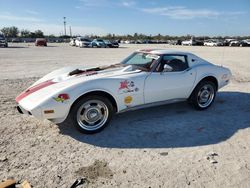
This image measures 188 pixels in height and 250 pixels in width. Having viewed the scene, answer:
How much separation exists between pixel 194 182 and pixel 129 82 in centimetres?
205

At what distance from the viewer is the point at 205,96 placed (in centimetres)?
559

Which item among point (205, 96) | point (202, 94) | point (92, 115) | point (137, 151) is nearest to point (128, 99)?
point (92, 115)

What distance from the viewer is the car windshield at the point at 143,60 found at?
484cm

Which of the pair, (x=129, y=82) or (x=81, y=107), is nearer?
(x=81, y=107)

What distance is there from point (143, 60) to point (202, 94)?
5.27 ft

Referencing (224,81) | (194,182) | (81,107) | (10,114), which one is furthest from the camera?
(224,81)

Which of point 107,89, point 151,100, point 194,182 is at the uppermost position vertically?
point 107,89

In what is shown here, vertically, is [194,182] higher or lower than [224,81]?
lower

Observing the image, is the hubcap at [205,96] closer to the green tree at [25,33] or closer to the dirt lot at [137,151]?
the dirt lot at [137,151]

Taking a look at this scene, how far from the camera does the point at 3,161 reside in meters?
3.30

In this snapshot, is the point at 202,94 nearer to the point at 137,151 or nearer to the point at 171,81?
the point at 171,81

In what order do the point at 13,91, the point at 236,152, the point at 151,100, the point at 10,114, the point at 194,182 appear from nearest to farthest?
the point at 194,182, the point at 236,152, the point at 151,100, the point at 10,114, the point at 13,91

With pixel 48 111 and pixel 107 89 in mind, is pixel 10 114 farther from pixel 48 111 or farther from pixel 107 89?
pixel 107 89

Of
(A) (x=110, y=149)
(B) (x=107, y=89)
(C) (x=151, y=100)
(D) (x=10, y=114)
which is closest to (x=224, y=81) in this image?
(C) (x=151, y=100)
